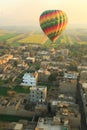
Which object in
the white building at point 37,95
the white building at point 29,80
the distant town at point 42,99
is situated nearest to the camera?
the distant town at point 42,99

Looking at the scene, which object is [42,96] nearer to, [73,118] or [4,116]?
[4,116]

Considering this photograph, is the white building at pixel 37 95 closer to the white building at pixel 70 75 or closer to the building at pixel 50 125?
the building at pixel 50 125

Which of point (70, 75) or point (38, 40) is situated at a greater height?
point (70, 75)

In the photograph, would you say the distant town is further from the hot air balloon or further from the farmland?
the farmland

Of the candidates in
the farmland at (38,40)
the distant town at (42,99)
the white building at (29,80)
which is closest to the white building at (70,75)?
the distant town at (42,99)

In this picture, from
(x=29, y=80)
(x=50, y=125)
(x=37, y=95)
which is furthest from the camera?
(x=29, y=80)

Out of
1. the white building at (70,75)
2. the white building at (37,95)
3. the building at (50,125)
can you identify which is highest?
the building at (50,125)

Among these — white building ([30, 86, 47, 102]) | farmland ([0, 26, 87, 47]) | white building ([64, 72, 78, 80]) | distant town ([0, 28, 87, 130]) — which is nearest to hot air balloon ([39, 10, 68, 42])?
white building ([64, 72, 78, 80])

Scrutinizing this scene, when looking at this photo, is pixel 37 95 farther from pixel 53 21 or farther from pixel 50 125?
pixel 53 21

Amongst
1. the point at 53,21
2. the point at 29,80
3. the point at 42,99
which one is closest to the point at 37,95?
the point at 42,99
